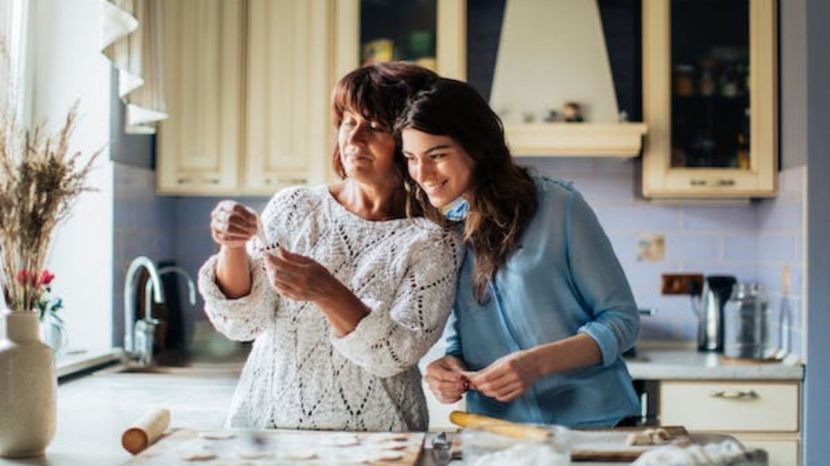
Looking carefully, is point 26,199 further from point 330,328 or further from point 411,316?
point 411,316

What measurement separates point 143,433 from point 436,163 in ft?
2.08

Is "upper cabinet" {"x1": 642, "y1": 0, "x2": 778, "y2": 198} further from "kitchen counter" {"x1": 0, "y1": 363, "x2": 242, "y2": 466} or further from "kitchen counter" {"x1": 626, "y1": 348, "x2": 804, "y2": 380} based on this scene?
"kitchen counter" {"x1": 0, "y1": 363, "x2": 242, "y2": 466}

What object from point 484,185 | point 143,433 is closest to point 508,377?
point 484,185

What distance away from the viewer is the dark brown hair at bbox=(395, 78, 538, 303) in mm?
1697

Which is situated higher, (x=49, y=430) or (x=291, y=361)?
(x=291, y=361)

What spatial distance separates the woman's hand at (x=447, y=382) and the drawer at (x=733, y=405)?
5.19 ft

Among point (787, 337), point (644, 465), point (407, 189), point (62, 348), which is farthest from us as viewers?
point (787, 337)

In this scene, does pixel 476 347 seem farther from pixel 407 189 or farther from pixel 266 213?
pixel 266 213

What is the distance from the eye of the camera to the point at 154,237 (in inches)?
141

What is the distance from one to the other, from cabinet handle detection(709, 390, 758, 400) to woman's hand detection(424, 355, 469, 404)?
1.63 metres

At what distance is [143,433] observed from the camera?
157cm

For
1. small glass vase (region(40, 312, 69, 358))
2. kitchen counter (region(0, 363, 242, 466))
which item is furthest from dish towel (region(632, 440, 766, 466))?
small glass vase (region(40, 312, 69, 358))

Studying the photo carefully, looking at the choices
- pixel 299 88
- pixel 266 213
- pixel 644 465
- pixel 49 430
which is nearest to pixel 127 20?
pixel 299 88

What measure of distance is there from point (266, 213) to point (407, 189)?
27 cm
